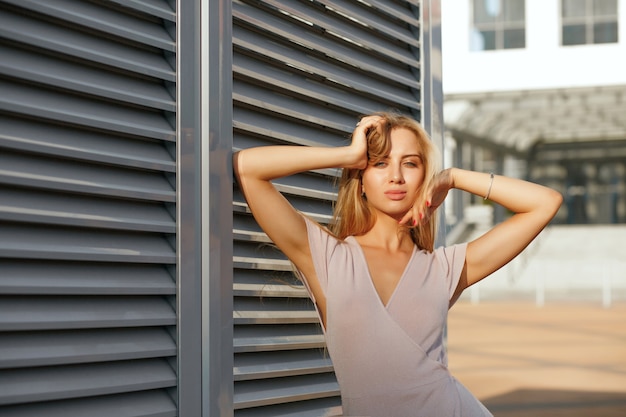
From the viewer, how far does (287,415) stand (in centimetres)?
286

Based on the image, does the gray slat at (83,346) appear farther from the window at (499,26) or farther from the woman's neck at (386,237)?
the window at (499,26)

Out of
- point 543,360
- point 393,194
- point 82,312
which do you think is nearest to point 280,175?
point 393,194

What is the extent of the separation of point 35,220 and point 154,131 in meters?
0.44

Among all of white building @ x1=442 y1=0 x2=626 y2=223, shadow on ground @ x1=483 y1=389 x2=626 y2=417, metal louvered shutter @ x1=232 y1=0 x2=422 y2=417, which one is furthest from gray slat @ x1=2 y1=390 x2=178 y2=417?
white building @ x1=442 y1=0 x2=626 y2=223

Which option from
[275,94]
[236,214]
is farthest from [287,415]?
[275,94]

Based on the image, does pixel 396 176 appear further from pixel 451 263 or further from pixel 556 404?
pixel 556 404

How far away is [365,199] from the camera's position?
2.84 m

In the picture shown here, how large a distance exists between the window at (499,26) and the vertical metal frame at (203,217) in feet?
97.9

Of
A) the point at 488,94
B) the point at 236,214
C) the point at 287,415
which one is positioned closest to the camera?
the point at 236,214

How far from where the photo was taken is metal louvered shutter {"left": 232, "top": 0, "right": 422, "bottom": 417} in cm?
270

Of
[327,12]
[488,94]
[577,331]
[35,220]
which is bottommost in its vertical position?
[577,331]

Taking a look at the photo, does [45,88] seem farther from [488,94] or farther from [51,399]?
[488,94]

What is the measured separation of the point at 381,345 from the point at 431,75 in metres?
1.61

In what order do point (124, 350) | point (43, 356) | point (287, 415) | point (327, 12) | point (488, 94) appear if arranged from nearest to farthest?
point (43, 356) → point (124, 350) → point (287, 415) → point (327, 12) → point (488, 94)
